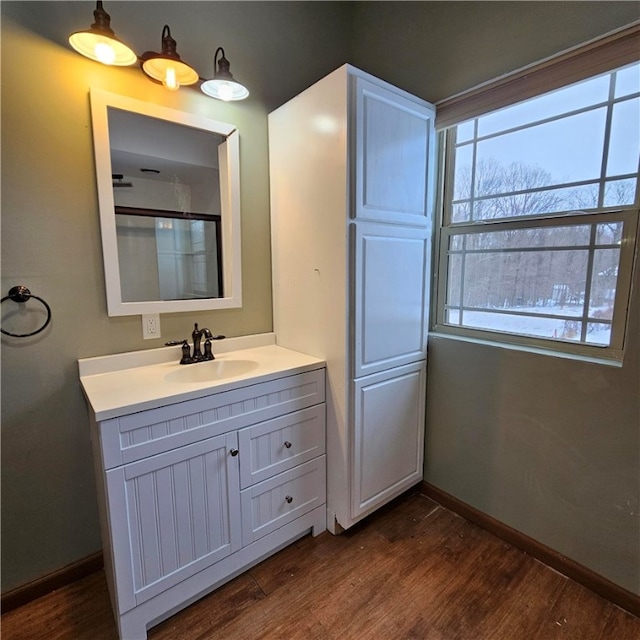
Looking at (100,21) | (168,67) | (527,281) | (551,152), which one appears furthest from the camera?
(527,281)

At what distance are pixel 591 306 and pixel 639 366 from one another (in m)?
0.28

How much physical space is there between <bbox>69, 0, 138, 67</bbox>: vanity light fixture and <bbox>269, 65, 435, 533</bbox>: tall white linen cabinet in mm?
732

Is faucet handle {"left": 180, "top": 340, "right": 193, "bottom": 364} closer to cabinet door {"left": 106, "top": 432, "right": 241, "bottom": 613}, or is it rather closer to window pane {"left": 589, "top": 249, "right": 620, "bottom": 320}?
cabinet door {"left": 106, "top": 432, "right": 241, "bottom": 613}

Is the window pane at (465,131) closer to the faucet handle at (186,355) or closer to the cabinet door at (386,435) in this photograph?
the cabinet door at (386,435)

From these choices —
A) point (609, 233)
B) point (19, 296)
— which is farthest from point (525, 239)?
point (19, 296)

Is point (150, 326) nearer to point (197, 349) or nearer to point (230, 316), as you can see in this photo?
point (197, 349)

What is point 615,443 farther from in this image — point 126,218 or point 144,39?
point 144,39

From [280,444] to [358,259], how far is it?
900 mm

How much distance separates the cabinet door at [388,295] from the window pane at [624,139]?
2.56ft

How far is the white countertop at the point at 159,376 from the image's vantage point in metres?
1.26

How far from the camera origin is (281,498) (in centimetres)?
167

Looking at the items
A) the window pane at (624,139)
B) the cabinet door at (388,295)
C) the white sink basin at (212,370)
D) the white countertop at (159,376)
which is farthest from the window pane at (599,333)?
the white sink basin at (212,370)

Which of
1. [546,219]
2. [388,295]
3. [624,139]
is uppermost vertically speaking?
[624,139]

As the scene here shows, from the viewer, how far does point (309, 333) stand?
1845mm
